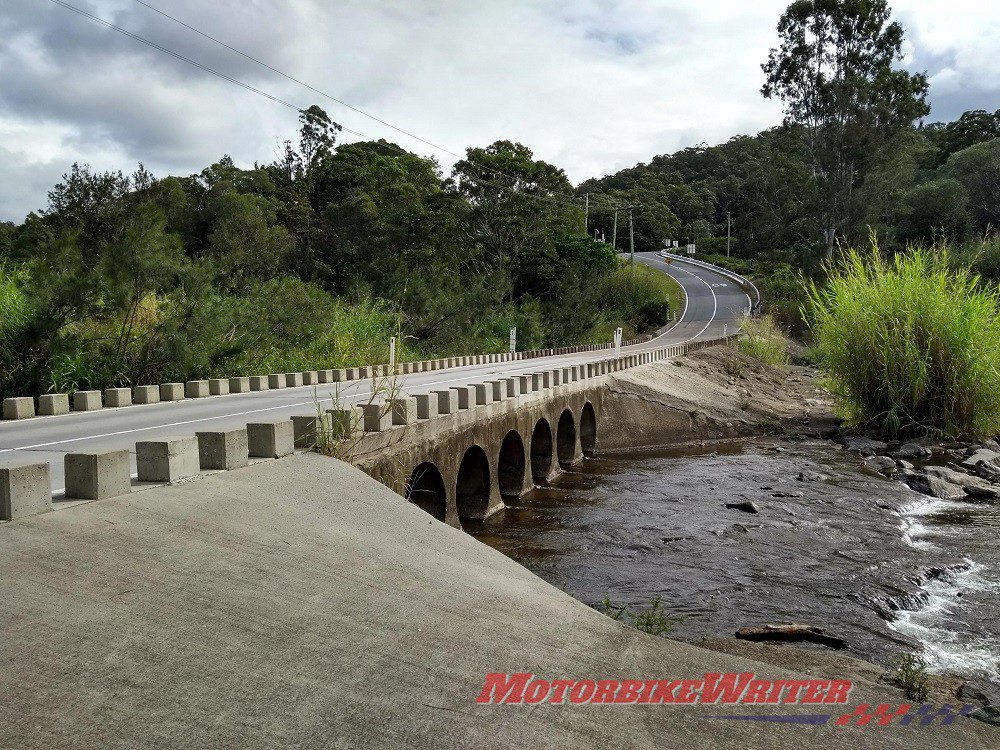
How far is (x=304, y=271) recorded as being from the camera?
43750 millimetres

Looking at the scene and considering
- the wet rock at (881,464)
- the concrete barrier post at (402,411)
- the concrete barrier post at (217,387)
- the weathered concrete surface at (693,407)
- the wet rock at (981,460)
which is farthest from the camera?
the weathered concrete surface at (693,407)

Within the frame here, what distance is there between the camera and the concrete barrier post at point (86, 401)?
13.6 metres

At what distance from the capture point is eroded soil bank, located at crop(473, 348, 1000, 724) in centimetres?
870

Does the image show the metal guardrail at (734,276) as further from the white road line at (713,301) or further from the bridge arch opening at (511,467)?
the bridge arch opening at (511,467)

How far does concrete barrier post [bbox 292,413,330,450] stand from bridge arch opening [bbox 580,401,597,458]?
1433 centimetres

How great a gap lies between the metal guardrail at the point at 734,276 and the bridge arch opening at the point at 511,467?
4756 centimetres

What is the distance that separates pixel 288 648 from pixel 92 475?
7.70 ft

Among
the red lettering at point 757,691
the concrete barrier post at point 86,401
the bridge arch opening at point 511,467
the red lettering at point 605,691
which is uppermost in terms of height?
the concrete barrier post at point 86,401

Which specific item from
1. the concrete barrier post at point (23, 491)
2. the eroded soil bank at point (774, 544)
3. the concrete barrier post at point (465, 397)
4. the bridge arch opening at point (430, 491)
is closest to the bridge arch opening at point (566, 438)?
the eroded soil bank at point (774, 544)

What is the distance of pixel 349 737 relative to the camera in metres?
3.87

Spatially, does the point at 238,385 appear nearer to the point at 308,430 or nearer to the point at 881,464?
the point at 308,430

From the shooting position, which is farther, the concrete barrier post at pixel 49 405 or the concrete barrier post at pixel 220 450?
the concrete barrier post at pixel 49 405

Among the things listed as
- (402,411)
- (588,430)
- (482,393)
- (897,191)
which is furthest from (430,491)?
(897,191)

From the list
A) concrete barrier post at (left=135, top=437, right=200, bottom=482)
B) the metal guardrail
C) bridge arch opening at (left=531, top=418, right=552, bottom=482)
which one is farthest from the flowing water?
the metal guardrail
